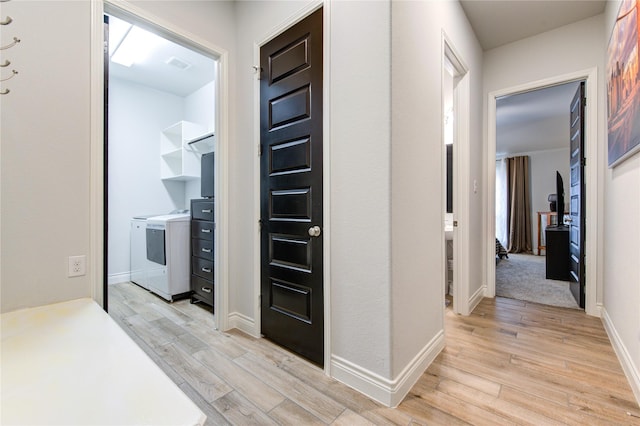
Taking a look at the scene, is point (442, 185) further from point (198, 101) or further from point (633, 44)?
point (198, 101)

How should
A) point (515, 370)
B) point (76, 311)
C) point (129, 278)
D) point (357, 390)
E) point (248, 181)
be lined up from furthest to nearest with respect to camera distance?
point (129, 278) < point (248, 181) < point (515, 370) < point (357, 390) < point (76, 311)

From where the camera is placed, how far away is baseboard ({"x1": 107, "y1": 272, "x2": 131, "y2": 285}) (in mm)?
3707

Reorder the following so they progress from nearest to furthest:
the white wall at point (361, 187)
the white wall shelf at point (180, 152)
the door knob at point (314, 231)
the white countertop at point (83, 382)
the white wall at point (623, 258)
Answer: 1. the white countertop at point (83, 382)
2. the white wall at point (361, 187)
3. the white wall at point (623, 258)
4. the door knob at point (314, 231)
5. the white wall shelf at point (180, 152)

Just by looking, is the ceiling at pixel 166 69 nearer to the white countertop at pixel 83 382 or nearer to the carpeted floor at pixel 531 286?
the white countertop at pixel 83 382

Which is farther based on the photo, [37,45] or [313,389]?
[313,389]

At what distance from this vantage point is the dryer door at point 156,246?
10.0 feet

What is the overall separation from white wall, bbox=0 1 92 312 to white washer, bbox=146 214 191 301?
150cm

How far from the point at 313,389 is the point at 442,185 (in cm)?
158

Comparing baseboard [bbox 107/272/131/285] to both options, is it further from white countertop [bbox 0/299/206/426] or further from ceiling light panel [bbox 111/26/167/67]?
white countertop [bbox 0/299/206/426]

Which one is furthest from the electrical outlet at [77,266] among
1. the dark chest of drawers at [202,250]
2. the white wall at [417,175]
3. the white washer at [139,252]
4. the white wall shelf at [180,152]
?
the white wall shelf at [180,152]

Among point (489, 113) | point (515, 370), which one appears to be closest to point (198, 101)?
point (489, 113)

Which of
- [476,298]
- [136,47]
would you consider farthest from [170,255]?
[476,298]

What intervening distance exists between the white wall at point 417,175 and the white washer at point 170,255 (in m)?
2.51

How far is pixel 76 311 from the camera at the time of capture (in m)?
1.30
